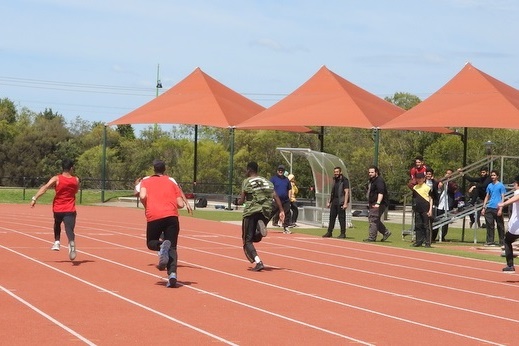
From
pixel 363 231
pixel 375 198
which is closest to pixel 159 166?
pixel 375 198

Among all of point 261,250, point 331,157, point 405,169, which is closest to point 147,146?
point 405,169

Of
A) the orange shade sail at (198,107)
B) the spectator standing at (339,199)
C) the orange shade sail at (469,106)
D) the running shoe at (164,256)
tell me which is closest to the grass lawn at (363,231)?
the spectator standing at (339,199)

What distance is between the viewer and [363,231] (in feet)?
102

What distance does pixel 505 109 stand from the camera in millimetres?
33656

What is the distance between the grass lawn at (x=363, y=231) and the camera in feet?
78.6

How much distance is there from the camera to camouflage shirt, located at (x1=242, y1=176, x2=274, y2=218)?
17.5m

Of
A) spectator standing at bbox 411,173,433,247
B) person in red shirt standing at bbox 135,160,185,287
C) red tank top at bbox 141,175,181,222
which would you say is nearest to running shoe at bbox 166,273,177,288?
person in red shirt standing at bbox 135,160,185,287

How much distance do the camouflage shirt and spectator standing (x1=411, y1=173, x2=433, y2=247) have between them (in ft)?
26.2

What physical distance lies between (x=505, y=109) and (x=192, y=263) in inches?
688

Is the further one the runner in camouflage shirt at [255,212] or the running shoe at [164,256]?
the runner in camouflage shirt at [255,212]

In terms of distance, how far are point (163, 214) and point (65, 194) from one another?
394 centimetres

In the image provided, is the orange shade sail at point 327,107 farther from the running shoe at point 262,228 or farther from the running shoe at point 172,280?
the running shoe at point 172,280

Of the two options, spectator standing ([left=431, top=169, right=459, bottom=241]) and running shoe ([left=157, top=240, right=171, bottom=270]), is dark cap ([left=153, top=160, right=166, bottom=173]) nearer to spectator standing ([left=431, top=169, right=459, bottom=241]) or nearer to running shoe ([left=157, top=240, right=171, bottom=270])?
running shoe ([left=157, top=240, right=171, bottom=270])

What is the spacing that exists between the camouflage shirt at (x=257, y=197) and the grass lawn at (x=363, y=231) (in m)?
6.17
